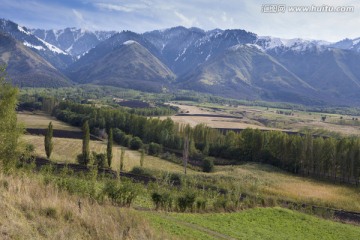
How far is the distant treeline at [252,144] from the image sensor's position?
10894 centimetres

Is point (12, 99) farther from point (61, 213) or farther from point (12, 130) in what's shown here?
point (61, 213)

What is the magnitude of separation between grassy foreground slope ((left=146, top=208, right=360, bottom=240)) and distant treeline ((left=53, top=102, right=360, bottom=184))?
210ft

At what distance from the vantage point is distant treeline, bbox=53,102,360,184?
357ft

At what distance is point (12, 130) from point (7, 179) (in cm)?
3096

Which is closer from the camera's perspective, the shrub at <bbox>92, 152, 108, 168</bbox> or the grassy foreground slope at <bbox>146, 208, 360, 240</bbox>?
the grassy foreground slope at <bbox>146, 208, 360, 240</bbox>

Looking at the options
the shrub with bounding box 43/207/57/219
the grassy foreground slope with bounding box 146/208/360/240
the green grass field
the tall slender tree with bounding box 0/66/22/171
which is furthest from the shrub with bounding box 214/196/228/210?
the green grass field

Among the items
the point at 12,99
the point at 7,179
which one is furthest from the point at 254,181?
the point at 7,179

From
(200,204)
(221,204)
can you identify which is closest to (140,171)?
(221,204)

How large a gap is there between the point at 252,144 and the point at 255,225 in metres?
92.8

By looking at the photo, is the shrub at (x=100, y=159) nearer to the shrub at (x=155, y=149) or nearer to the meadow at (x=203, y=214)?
the meadow at (x=203, y=214)

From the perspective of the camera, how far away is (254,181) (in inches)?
3612

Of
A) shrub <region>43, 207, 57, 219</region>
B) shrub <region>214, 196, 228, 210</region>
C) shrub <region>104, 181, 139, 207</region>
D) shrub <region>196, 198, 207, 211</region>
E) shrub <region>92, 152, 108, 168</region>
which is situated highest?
shrub <region>43, 207, 57, 219</region>

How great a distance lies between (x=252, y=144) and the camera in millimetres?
132500

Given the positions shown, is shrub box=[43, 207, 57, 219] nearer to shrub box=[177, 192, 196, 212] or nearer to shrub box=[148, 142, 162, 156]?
shrub box=[177, 192, 196, 212]
